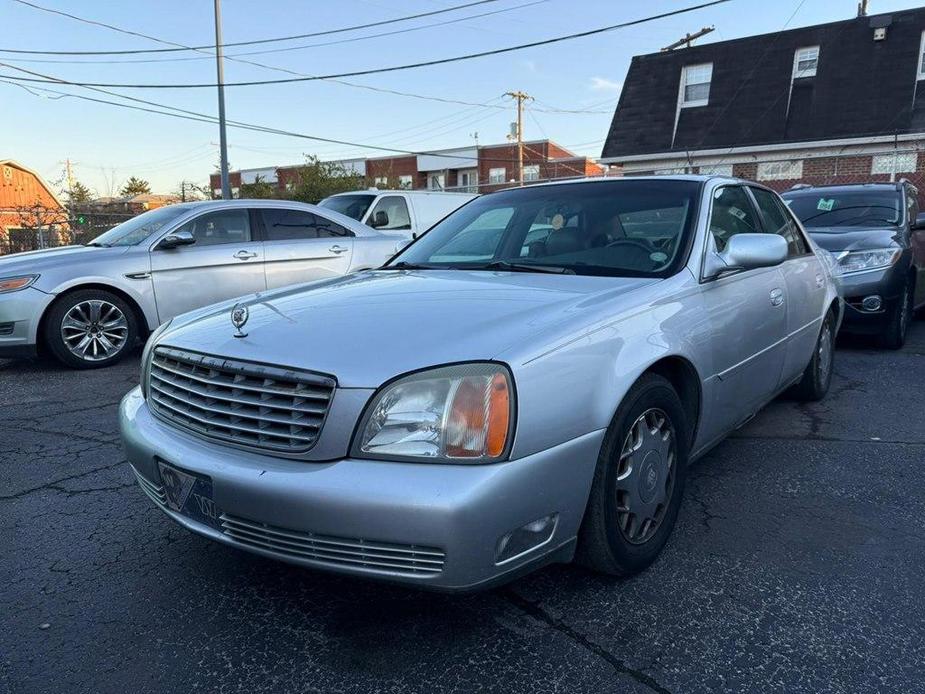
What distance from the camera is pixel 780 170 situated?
20094 millimetres

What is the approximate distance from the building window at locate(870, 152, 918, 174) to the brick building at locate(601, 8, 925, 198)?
3cm

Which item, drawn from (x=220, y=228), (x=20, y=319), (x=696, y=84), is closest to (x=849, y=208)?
(x=220, y=228)

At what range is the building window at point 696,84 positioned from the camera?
875 inches

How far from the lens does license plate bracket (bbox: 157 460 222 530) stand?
7.07ft

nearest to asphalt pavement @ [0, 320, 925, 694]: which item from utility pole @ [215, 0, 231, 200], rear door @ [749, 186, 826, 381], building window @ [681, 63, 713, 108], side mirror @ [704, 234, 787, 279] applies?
rear door @ [749, 186, 826, 381]

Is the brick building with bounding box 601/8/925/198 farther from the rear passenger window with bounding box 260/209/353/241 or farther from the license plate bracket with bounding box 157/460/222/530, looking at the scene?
the license plate bracket with bounding box 157/460/222/530

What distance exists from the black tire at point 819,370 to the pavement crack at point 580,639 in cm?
305

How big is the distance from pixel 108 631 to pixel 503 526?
1369 mm

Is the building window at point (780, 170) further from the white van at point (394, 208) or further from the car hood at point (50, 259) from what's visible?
the car hood at point (50, 259)

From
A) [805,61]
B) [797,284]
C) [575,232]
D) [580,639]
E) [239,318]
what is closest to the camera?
[580,639]

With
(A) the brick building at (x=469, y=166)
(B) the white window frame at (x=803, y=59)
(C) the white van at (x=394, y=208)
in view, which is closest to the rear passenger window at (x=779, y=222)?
(C) the white van at (x=394, y=208)

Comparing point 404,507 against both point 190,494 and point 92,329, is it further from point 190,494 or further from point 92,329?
point 92,329

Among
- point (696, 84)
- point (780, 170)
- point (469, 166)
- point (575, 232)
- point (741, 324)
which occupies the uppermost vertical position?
point (696, 84)

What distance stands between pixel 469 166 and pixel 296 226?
3236cm
